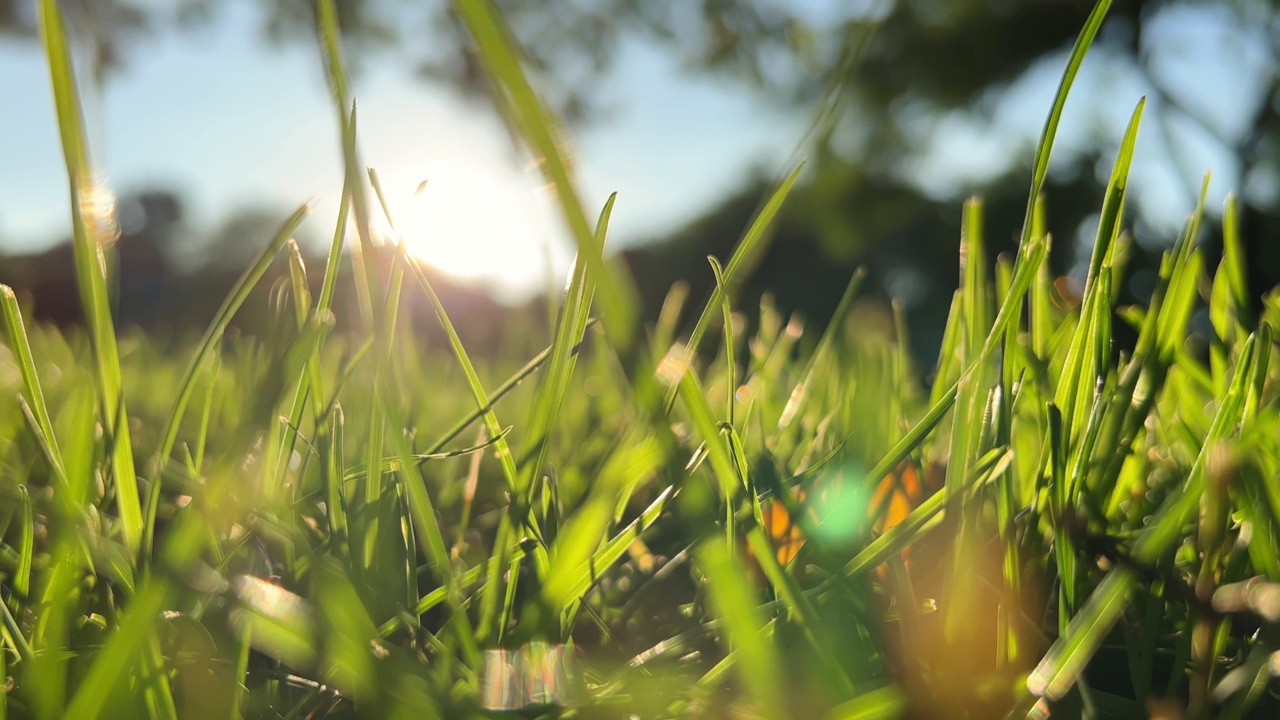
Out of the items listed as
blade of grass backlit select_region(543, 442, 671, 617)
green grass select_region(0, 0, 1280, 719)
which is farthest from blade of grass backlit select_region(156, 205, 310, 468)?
blade of grass backlit select_region(543, 442, 671, 617)

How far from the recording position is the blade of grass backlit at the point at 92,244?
0.54 ft

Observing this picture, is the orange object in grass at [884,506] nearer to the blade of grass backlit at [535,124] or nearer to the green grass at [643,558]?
the green grass at [643,558]

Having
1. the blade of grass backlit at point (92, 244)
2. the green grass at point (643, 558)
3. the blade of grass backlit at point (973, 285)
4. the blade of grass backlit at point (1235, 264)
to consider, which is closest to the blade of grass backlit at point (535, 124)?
the green grass at point (643, 558)

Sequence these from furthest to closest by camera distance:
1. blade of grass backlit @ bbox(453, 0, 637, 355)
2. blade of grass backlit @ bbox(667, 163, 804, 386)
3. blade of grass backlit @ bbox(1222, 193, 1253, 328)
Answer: blade of grass backlit @ bbox(1222, 193, 1253, 328) < blade of grass backlit @ bbox(667, 163, 804, 386) < blade of grass backlit @ bbox(453, 0, 637, 355)

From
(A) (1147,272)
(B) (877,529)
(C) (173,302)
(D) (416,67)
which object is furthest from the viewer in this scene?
(C) (173,302)

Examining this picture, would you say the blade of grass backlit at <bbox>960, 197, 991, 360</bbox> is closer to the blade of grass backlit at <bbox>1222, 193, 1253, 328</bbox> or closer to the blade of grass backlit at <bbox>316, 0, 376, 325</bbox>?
the blade of grass backlit at <bbox>1222, 193, 1253, 328</bbox>

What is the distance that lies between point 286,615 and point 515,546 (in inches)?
3.0

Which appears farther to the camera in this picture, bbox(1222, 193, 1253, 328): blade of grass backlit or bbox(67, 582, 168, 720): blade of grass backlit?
bbox(1222, 193, 1253, 328): blade of grass backlit

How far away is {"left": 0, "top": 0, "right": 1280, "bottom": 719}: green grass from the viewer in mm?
160

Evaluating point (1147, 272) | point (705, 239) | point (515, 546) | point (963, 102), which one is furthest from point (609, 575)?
point (963, 102)

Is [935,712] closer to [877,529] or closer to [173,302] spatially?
[877,529]

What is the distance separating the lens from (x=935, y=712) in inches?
7.3

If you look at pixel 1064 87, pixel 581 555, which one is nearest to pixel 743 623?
pixel 581 555

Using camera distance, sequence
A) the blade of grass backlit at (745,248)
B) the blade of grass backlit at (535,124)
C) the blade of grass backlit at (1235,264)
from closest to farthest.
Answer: the blade of grass backlit at (535,124) < the blade of grass backlit at (745,248) < the blade of grass backlit at (1235,264)
